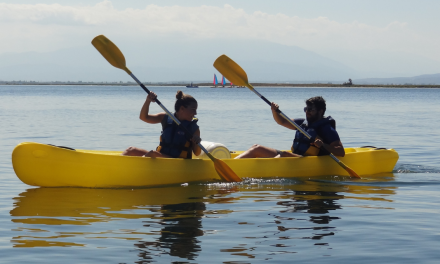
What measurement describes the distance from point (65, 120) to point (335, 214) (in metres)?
16.3

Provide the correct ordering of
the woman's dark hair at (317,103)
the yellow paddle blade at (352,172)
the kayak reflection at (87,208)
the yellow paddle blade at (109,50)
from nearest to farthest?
the kayak reflection at (87,208), the woman's dark hair at (317,103), the yellow paddle blade at (109,50), the yellow paddle blade at (352,172)

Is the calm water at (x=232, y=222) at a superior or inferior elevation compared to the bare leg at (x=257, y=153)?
inferior

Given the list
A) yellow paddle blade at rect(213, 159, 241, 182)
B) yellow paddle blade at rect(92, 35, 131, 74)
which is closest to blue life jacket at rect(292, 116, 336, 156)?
yellow paddle blade at rect(213, 159, 241, 182)

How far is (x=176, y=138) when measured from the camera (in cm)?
710


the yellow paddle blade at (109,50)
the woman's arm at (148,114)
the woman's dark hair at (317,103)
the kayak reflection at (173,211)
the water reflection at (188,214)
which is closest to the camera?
the water reflection at (188,214)

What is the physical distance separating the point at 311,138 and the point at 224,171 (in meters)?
1.34

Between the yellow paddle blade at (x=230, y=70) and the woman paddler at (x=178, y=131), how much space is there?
5.42 ft

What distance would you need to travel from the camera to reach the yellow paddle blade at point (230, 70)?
8.55 m

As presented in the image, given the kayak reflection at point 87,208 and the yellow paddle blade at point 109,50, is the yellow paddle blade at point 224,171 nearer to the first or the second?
the kayak reflection at point 87,208

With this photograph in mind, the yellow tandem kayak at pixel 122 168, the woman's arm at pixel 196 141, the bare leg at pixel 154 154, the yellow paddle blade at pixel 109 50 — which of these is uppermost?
the yellow paddle blade at pixel 109 50

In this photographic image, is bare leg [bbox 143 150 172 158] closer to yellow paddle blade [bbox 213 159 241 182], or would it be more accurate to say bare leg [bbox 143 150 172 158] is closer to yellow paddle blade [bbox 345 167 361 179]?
yellow paddle blade [bbox 213 159 241 182]

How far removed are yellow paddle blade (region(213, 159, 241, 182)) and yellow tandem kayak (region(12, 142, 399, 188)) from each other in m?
0.10

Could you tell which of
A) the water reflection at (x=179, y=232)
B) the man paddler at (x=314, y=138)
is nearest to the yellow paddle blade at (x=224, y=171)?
the man paddler at (x=314, y=138)

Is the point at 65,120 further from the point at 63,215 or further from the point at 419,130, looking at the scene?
the point at 63,215
